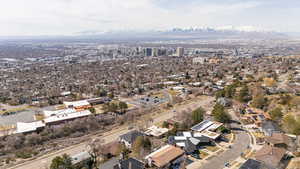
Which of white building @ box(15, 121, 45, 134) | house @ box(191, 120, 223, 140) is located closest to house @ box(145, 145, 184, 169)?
house @ box(191, 120, 223, 140)

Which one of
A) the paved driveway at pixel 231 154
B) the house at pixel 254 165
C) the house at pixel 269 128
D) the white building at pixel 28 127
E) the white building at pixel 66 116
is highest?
the house at pixel 269 128

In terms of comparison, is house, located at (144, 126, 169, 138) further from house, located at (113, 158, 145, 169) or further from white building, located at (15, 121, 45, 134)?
white building, located at (15, 121, 45, 134)

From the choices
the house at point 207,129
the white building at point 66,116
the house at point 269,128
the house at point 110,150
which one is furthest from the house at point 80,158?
the house at point 269,128

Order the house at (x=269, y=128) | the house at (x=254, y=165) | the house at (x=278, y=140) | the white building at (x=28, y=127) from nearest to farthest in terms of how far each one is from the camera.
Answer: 1. the house at (x=254, y=165)
2. the house at (x=278, y=140)
3. the house at (x=269, y=128)
4. the white building at (x=28, y=127)

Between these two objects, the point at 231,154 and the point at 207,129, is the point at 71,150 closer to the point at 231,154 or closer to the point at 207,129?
the point at 207,129

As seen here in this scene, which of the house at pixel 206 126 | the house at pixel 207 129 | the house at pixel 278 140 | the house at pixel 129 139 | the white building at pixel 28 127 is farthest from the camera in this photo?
the white building at pixel 28 127

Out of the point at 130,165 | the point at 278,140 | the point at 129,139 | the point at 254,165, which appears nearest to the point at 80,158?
the point at 129,139

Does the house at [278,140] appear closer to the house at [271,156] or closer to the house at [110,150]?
the house at [271,156]

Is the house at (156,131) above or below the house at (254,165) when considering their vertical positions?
below
